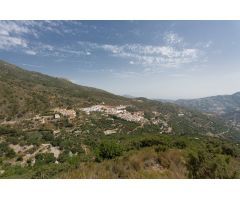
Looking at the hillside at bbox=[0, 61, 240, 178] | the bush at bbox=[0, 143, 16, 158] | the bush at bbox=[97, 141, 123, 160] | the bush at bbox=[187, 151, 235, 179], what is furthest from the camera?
the bush at bbox=[0, 143, 16, 158]

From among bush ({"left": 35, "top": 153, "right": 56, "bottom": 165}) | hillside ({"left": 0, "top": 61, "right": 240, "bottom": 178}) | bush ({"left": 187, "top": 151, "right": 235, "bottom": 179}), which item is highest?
bush ({"left": 187, "top": 151, "right": 235, "bottom": 179})

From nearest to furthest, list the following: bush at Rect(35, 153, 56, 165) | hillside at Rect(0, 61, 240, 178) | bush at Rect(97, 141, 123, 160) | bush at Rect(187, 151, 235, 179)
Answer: bush at Rect(187, 151, 235, 179) → hillside at Rect(0, 61, 240, 178) → bush at Rect(97, 141, 123, 160) → bush at Rect(35, 153, 56, 165)

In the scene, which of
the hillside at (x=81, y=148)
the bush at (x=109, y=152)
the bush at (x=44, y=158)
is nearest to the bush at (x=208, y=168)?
the hillside at (x=81, y=148)

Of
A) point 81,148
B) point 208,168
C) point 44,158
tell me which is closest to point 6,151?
point 44,158

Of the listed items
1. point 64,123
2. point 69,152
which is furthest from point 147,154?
point 64,123

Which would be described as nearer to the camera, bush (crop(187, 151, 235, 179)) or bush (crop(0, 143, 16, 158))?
bush (crop(187, 151, 235, 179))

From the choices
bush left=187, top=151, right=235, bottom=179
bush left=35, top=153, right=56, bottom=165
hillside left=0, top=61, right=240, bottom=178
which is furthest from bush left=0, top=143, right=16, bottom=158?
bush left=187, top=151, right=235, bottom=179

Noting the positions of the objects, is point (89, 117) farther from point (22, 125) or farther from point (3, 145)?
point (3, 145)

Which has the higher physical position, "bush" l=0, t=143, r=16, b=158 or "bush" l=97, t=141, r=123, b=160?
"bush" l=97, t=141, r=123, b=160

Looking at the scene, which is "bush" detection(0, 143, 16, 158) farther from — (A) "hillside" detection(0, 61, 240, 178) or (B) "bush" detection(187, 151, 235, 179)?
(B) "bush" detection(187, 151, 235, 179)
